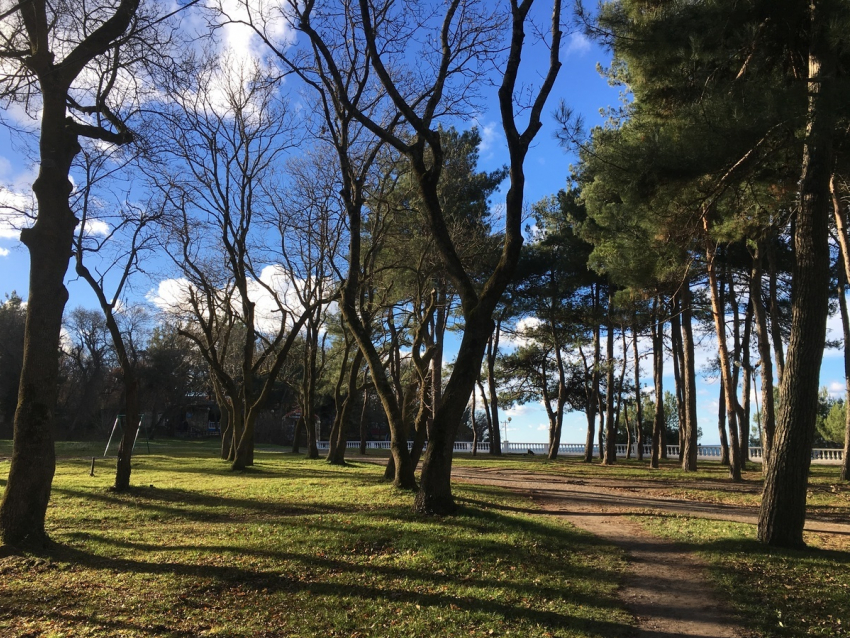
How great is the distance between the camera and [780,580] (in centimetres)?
584

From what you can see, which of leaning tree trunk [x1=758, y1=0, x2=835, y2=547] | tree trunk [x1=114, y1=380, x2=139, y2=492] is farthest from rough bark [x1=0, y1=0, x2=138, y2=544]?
leaning tree trunk [x1=758, y1=0, x2=835, y2=547]

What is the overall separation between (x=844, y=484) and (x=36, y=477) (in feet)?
59.0

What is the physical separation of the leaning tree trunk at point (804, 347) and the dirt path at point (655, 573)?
49.7 inches

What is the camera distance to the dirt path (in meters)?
4.75

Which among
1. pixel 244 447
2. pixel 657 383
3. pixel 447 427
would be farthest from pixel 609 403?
pixel 447 427

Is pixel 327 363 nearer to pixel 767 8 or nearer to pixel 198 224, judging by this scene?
pixel 198 224

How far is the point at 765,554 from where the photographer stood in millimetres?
6695

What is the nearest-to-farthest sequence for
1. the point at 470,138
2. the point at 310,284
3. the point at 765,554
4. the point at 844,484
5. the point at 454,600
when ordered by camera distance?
1. the point at 454,600
2. the point at 765,554
3. the point at 844,484
4. the point at 310,284
5. the point at 470,138

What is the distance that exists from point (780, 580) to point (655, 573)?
3.90ft

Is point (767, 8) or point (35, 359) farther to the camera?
point (767, 8)

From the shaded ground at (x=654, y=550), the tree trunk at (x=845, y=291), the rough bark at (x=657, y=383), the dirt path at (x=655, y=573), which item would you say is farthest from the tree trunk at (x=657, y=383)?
the dirt path at (x=655, y=573)

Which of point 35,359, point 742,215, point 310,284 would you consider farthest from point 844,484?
point 35,359

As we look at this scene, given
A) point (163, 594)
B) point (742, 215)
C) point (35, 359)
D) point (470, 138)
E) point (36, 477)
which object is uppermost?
point (470, 138)

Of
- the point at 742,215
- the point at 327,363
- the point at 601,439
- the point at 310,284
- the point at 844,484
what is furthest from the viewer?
the point at 327,363
